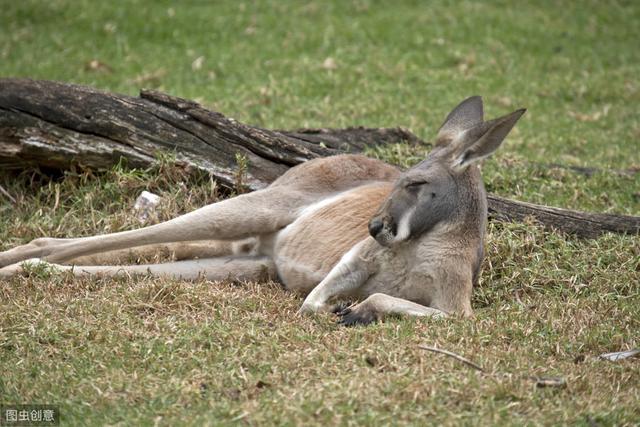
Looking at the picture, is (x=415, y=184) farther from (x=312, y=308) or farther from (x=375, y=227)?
(x=312, y=308)

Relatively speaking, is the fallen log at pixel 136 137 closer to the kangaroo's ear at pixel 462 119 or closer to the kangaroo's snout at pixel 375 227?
the kangaroo's ear at pixel 462 119

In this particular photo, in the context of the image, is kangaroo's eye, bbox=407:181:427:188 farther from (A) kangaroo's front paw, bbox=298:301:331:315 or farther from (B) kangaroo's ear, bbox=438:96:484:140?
(A) kangaroo's front paw, bbox=298:301:331:315

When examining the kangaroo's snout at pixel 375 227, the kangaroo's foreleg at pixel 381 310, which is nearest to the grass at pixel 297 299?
the kangaroo's foreleg at pixel 381 310

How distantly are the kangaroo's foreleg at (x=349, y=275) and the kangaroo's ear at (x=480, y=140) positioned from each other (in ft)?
2.21

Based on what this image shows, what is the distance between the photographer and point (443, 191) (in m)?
5.14

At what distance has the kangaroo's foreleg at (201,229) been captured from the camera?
564cm

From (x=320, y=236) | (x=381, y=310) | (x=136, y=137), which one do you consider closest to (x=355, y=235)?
(x=320, y=236)

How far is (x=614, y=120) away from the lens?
1021 centimetres

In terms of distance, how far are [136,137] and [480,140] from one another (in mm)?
2650

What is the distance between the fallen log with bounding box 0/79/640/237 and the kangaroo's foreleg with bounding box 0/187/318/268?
30.0 inches

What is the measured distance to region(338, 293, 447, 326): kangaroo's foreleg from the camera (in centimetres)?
488

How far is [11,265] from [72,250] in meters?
0.36

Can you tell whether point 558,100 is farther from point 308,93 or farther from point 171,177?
point 171,177

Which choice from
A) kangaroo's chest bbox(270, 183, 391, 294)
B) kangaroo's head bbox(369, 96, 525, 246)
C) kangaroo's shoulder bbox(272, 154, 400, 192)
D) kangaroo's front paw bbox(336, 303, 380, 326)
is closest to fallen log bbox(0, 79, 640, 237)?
kangaroo's shoulder bbox(272, 154, 400, 192)
